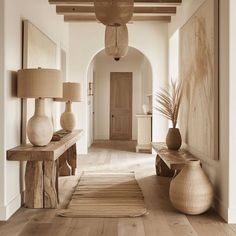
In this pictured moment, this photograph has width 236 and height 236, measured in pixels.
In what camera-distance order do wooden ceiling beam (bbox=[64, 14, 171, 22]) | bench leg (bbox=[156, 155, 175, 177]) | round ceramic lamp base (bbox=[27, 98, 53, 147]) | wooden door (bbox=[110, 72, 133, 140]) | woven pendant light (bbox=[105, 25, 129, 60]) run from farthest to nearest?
wooden door (bbox=[110, 72, 133, 140]), wooden ceiling beam (bbox=[64, 14, 171, 22]), bench leg (bbox=[156, 155, 175, 177]), woven pendant light (bbox=[105, 25, 129, 60]), round ceramic lamp base (bbox=[27, 98, 53, 147])

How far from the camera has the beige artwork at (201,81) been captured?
11.2 feet

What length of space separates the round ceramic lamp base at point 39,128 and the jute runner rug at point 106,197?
2.46ft

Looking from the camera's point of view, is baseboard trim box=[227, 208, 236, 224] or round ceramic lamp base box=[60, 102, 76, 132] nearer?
baseboard trim box=[227, 208, 236, 224]

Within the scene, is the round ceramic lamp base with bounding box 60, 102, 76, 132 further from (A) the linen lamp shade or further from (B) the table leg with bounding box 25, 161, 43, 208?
(A) the linen lamp shade

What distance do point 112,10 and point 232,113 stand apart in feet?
4.88

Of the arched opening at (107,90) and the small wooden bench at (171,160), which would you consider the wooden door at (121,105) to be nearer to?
the arched opening at (107,90)

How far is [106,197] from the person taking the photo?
3951mm

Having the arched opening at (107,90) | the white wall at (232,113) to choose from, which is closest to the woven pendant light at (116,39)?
the white wall at (232,113)

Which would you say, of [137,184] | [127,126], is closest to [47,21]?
[137,184]

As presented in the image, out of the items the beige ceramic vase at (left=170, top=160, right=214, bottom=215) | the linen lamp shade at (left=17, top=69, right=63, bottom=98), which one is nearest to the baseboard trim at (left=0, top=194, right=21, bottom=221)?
the linen lamp shade at (left=17, top=69, right=63, bottom=98)

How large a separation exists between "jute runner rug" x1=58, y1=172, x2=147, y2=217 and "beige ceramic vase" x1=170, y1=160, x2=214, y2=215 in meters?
0.39

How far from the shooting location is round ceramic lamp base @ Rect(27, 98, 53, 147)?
3498 mm

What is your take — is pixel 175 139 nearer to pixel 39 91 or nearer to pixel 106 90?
pixel 39 91

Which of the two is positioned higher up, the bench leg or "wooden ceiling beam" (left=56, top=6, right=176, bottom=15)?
"wooden ceiling beam" (left=56, top=6, right=176, bottom=15)
